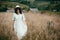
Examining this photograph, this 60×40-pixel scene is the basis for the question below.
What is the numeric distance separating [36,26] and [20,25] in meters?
0.31

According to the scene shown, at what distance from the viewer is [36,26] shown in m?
3.20

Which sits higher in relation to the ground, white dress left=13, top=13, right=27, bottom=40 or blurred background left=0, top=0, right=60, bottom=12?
blurred background left=0, top=0, right=60, bottom=12

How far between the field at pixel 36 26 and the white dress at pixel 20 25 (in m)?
0.07

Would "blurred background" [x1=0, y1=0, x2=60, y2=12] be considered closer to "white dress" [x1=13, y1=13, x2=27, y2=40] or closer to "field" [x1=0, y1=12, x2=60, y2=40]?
"field" [x1=0, y1=12, x2=60, y2=40]

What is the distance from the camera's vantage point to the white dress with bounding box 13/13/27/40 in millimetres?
3074

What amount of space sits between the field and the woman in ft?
0.24

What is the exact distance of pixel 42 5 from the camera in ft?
10.8

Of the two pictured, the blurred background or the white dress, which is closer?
the white dress

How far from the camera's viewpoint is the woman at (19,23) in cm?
305

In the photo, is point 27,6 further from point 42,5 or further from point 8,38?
point 8,38

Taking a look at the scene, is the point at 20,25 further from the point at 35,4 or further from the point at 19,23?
the point at 35,4

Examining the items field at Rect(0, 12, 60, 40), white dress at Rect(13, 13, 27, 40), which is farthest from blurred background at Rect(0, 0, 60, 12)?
white dress at Rect(13, 13, 27, 40)

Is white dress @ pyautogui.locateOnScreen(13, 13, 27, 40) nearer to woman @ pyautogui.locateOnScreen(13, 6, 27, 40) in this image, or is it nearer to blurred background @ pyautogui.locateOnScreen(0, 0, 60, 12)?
woman @ pyautogui.locateOnScreen(13, 6, 27, 40)

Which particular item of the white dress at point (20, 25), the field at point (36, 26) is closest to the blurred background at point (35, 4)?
the field at point (36, 26)
